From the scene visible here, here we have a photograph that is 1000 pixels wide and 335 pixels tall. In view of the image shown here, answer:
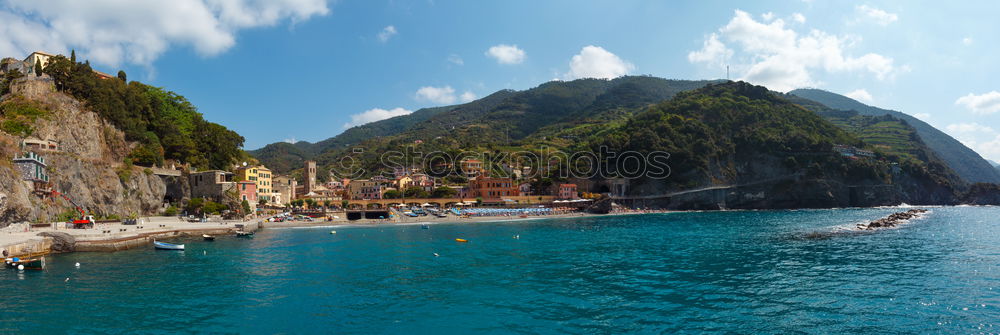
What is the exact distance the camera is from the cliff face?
117ft

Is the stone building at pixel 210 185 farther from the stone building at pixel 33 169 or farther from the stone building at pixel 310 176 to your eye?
the stone building at pixel 310 176

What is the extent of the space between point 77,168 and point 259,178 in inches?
1260

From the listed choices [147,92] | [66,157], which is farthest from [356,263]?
[147,92]

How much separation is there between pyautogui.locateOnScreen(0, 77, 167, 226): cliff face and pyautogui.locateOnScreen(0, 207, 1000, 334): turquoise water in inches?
479

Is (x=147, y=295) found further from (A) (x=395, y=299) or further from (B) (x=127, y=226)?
(B) (x=127, y=226)

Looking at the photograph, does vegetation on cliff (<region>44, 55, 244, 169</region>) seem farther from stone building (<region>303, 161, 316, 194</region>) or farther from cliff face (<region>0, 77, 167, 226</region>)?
stone building (<region>303, 161, 316, 194</region>)

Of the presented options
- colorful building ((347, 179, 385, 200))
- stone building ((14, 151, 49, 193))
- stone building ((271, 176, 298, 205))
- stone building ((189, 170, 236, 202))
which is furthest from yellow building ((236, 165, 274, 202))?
stone building ((14, 151, 49, 193))

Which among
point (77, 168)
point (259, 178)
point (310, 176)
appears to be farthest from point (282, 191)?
point (77, 168)

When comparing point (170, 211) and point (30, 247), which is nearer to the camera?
point (30, 247)

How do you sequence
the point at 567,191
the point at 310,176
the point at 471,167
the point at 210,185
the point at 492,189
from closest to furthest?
the point at 210,185
the point at 492,189
the point at 567,191
the point at 310,176
the point at 471,167

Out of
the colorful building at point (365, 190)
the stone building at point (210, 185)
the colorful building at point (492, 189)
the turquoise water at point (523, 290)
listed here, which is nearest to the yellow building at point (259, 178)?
the stone building at point (210, 185)

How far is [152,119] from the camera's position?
57.9 m

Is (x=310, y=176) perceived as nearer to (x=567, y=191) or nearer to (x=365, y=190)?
(x=365, y=190)

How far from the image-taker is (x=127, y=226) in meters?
40.1
